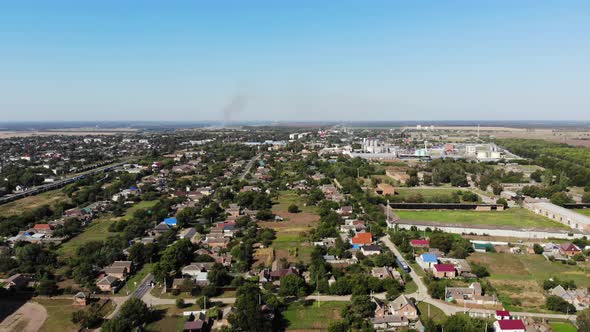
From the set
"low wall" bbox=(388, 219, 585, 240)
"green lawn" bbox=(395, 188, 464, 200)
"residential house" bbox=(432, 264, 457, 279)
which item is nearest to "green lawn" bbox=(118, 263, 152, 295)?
"residential house" bbox=(432, 264, 457, 279)

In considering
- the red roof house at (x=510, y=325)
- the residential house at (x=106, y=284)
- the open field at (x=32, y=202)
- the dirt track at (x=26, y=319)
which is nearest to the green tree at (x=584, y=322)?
the red roof house at (x=510, y=325)

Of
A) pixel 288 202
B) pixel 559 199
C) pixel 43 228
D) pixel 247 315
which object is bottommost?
pixel 288 202

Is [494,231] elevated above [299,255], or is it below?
above

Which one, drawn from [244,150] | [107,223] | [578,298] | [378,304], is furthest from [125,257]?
[244,150]

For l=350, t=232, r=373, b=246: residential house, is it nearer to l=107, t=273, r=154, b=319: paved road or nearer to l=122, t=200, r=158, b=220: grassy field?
l=107, t=273, r=154, b=319: paved road

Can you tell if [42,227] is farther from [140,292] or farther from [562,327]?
[562,327]

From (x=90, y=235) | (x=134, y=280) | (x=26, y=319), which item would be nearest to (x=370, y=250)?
(x=134, y=280)

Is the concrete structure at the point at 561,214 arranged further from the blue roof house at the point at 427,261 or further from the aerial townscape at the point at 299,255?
the blue roof house at the point at 427,261

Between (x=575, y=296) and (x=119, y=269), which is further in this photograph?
(x=119, y=269)
